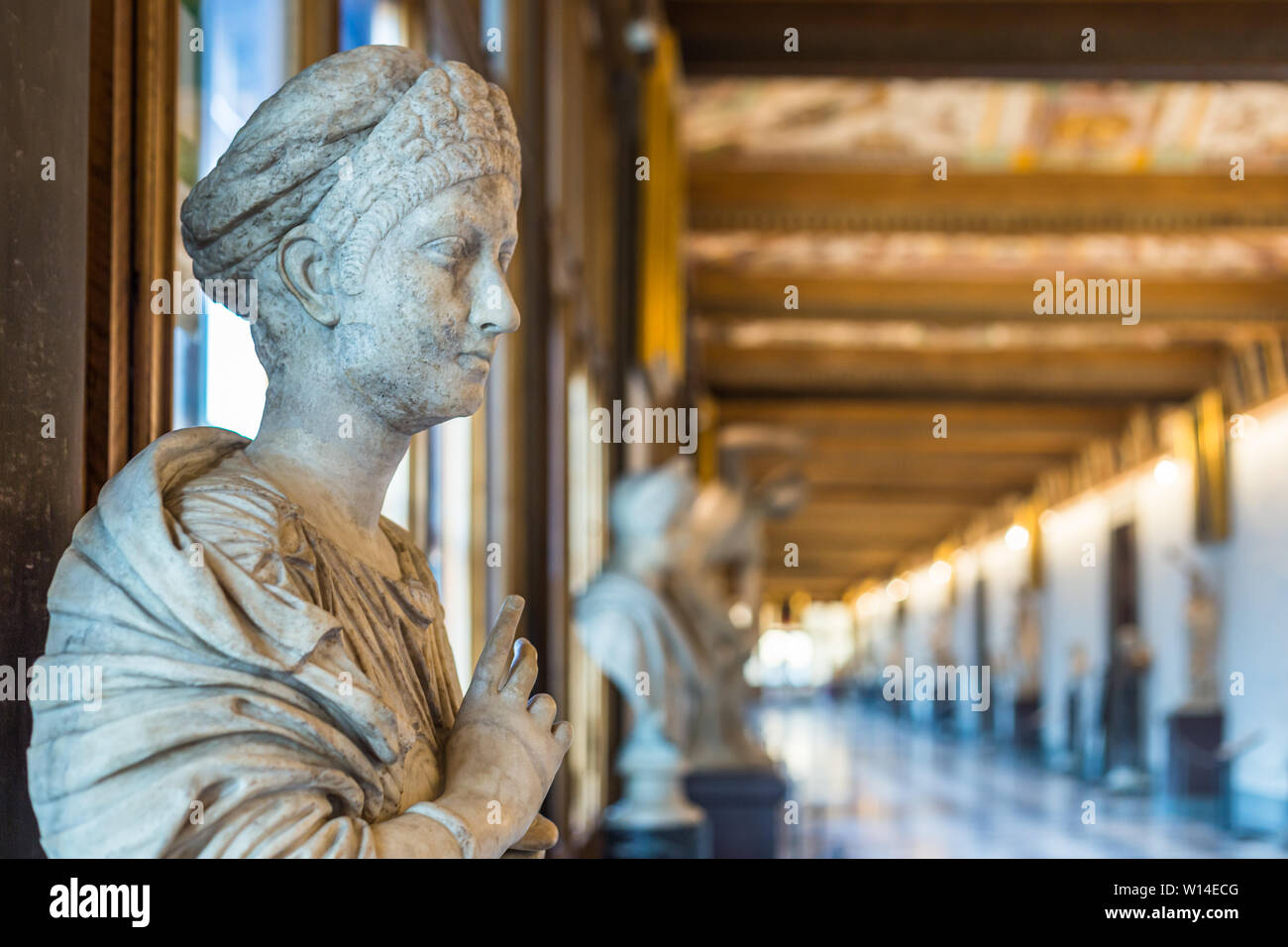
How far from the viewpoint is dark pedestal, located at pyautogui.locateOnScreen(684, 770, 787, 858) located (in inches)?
355

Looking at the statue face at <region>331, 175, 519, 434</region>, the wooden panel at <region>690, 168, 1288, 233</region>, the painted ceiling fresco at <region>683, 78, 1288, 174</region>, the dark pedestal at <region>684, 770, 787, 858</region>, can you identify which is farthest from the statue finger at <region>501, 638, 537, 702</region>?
the wooden panel at <region>690, 168, 1288, 233</region>

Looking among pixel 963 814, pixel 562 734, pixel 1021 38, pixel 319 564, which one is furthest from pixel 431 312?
pixel 963 814

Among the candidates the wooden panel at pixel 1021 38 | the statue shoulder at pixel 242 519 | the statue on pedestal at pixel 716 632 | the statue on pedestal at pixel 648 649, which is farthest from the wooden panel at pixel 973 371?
the statue shoulder at pixel 242 519

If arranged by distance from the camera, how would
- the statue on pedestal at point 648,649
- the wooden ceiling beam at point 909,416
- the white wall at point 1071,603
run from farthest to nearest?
the white wall at point 1071,603 < the wooden ceiling beam at point 909,416 < the statue on pedestal at point 648,649

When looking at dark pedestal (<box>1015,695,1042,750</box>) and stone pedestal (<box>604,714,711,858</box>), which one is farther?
dark pedestal (<box>1015,695,1042,750</box>)

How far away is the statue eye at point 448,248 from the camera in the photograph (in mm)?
1838

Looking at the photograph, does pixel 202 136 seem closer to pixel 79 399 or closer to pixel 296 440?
pixel 79 399

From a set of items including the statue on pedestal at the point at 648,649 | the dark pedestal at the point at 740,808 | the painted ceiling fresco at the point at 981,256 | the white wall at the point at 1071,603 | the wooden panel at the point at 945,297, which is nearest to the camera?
the statue on pedestal at the point at 648,649

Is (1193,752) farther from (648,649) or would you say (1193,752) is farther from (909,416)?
(648,649)

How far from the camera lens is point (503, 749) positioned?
73.2 inches

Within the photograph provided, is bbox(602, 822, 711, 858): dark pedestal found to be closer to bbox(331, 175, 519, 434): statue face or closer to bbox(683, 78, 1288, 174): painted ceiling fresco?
bbox(331, 175, 519, 434): statue face

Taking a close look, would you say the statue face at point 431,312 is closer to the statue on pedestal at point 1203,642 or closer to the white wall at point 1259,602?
the white wall at point 1259,602

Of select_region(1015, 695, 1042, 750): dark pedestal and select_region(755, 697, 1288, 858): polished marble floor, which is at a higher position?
select_region(755, 697, 1288, 858): polished marble floor
